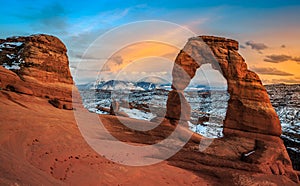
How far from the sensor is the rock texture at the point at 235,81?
1530cm

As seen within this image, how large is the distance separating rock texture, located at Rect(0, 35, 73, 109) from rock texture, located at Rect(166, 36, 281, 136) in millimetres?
10655

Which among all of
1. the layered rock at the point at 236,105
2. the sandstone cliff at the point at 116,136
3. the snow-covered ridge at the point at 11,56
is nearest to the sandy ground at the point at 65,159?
the sandstone cliff at the point at 116,136

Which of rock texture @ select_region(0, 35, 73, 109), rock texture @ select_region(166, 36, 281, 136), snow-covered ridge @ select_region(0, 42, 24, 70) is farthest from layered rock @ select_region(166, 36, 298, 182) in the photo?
snow-covered ridge @ select_region(0, 42, 24, 70)

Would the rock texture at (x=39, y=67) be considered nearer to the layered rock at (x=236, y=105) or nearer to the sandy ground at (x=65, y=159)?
the sandy ground at (x=65, y=159)

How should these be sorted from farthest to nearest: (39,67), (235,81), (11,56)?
(11,56) < (39,67) < (235,81)

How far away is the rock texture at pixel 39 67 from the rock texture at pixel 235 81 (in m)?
10.7

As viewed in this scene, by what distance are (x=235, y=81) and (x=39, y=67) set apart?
632 inches

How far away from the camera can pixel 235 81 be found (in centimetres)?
1576

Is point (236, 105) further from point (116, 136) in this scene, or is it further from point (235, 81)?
point (116, 136)

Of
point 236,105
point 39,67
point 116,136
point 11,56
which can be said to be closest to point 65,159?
point 116,136

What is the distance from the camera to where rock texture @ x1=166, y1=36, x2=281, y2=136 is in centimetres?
1530

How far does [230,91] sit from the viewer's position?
15.7 meters

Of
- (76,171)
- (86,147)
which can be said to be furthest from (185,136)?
(76,171)

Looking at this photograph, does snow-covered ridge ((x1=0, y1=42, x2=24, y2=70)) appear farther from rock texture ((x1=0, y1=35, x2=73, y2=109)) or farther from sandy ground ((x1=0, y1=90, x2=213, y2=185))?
sandy ground ((x1=0, y1=90, x2=213, y2=185))
